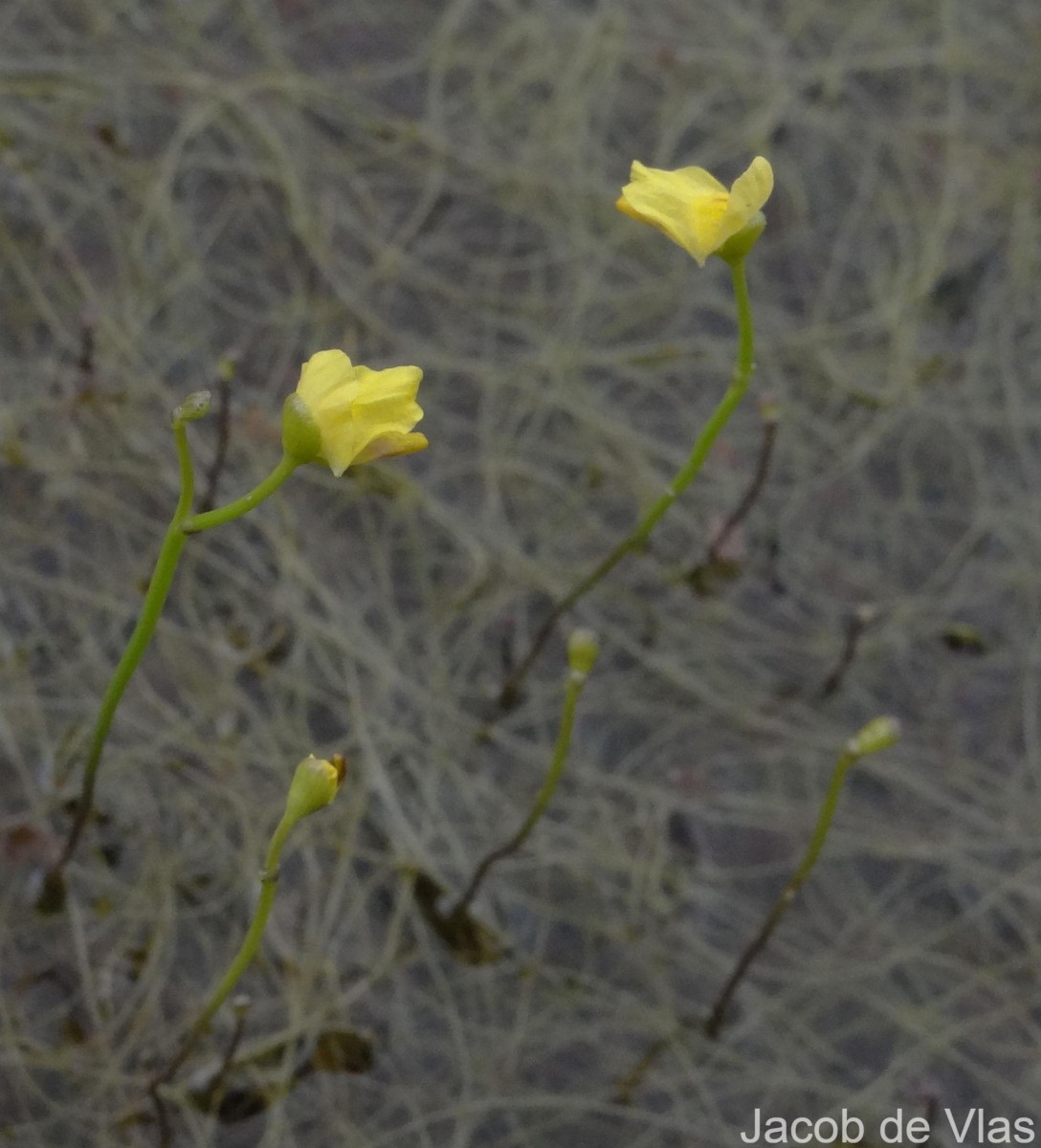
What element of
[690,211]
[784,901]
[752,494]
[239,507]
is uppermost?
[690,211]

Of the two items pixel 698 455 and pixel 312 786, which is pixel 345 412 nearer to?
pixel 312 786

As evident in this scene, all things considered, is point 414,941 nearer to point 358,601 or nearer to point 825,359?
point 358,601

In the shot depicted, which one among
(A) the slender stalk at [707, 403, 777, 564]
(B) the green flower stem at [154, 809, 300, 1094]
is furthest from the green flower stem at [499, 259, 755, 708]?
(B) the green flower stem at [154, 809, 300, 1094]

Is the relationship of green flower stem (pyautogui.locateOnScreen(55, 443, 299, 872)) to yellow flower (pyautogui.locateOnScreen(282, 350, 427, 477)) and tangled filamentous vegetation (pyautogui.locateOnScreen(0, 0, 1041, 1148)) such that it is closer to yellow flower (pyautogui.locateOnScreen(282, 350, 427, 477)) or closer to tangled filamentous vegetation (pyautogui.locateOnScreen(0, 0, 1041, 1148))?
yellow flower (pyautogui.locateOnScreen(282, 350, 427, 477))

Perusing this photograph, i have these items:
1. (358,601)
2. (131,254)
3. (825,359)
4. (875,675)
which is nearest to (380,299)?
(131,254)

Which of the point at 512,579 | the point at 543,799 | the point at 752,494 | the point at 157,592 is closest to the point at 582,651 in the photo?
the point at 543,799

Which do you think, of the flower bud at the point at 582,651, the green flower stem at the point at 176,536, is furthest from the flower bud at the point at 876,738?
the green flower stem at the point at 176,536
